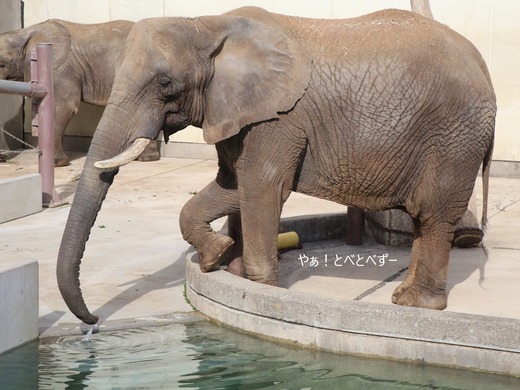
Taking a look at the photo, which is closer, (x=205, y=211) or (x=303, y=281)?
(x=205, y=211)

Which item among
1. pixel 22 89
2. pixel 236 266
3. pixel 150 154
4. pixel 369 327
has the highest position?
pixel 22 89

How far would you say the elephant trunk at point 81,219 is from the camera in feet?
21.3

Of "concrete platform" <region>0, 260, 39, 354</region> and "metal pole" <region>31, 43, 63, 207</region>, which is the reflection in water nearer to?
"concrete platform" <region>0, 260, 39, 354</region>

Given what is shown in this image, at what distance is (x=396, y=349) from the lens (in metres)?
6.50

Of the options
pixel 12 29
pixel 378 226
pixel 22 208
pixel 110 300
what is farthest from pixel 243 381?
pixel 12 29

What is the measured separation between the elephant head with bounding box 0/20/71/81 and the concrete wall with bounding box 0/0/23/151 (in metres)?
0.93

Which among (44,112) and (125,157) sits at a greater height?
(125,157)

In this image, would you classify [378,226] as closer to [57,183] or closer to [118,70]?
[118,70]

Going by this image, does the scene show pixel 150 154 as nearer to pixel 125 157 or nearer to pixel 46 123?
pixel 46 123

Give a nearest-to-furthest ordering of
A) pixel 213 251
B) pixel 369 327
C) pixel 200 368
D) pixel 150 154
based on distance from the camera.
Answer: pixel 200 368 < pixel 369 327 < pixel 213 251 < pixel 150 154

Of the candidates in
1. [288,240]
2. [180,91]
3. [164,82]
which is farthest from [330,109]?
[288,240]

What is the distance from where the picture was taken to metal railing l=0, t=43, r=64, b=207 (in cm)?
1102

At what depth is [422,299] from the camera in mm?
7109

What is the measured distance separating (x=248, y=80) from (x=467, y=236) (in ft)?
9.39
